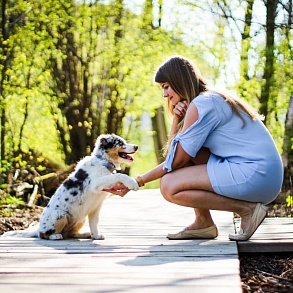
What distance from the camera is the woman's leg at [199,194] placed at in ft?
18.0

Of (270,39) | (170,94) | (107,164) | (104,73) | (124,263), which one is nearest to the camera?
(124,263)

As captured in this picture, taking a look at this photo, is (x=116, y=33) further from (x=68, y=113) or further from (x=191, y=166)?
(x=191, y=166)

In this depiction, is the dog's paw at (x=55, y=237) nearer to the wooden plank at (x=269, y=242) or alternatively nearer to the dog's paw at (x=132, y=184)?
the dog's paw at (x=132, y=184)

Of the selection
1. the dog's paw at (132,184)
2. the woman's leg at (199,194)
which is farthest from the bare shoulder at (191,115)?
the dog's paw at (132,184)

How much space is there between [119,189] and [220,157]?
828mm

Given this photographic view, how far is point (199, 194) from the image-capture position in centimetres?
550

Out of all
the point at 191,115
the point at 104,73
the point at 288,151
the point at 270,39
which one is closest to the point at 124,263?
the point at 191,115

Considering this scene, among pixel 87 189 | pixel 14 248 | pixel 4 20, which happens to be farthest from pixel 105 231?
pixel 4 20

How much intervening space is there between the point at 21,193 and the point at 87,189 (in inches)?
198

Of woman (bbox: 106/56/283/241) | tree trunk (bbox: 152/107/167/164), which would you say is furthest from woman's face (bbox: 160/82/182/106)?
tree trunk (bbox: 152/107/167/164)

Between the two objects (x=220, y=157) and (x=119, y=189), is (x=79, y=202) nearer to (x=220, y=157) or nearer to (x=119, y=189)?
(x=119, y=189)

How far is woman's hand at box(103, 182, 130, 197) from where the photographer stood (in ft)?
18.9

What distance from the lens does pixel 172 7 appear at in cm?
1479

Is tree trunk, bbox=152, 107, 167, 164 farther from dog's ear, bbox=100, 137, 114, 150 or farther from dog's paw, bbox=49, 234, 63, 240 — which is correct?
dog's paw, bbox=49, 234, 63, 240
